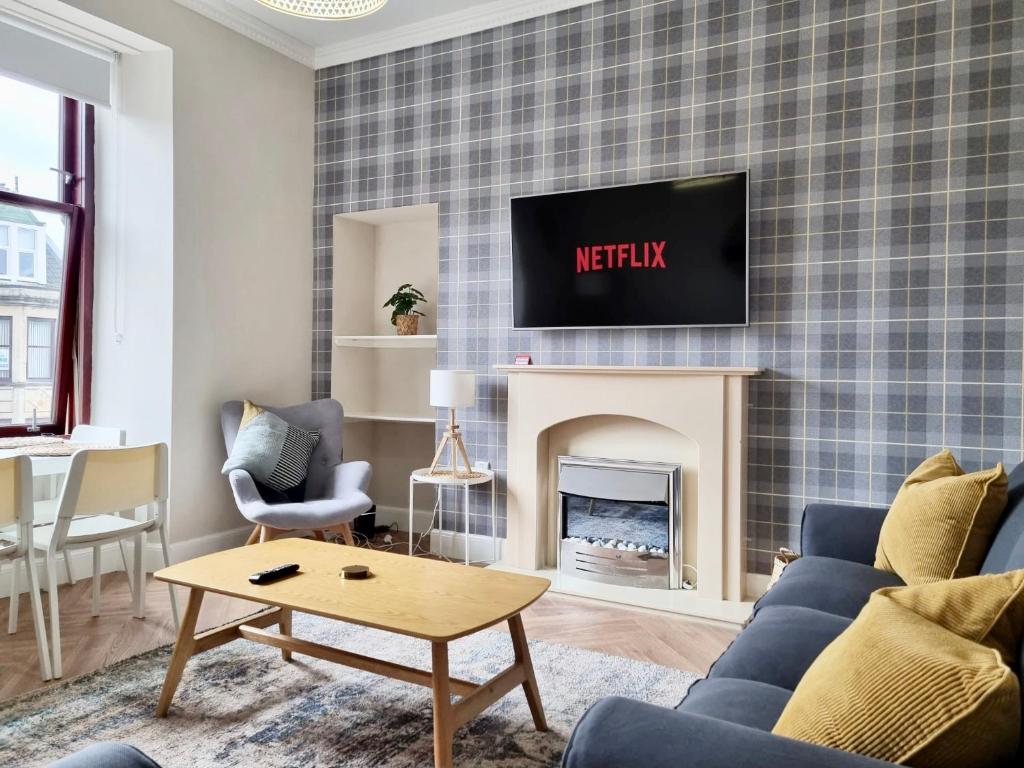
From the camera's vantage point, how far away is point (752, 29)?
3.47 meters

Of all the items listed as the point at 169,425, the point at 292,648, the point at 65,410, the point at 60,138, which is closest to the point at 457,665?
the point at 292,648

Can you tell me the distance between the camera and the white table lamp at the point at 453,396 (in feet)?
12.9

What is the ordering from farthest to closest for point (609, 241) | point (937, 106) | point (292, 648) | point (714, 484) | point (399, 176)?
1. point (399, 176)
2. point (609, 241)
3. point (714, 484)
4. point (937, 106)
5. point (292, 648)

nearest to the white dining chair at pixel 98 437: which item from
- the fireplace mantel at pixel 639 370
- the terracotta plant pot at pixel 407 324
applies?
the terracotta plant pot at pixel 407 324

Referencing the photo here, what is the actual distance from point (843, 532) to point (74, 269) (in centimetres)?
404

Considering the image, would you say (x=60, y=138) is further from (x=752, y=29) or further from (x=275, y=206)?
(x=752, y=29)

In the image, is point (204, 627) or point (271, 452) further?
point (271, 452)

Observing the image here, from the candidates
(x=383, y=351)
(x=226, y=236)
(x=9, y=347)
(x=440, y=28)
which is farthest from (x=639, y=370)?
(x=9, y=347)

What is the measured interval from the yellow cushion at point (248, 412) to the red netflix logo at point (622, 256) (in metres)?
1.94

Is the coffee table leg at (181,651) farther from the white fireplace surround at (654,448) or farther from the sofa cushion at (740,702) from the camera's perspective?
the white fireplace surround at (654,448)

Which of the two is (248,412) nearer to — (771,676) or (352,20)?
(352,20)

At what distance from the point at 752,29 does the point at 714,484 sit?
7.11 feet

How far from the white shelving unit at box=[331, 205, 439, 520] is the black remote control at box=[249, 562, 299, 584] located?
2.35 m

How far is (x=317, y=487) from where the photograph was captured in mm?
4184
